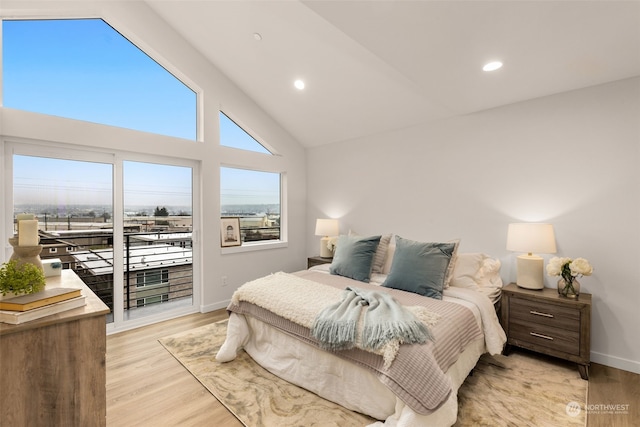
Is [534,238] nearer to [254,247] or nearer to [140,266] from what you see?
[254,247]

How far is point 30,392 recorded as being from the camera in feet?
3.74

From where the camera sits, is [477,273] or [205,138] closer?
[477,273]

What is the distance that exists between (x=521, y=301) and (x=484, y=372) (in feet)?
2.26

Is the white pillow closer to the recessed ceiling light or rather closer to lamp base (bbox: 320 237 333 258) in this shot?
the recessed ceiling light

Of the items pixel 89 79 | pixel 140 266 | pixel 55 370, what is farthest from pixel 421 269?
pixel 89 79

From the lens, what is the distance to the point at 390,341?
167 centimetres

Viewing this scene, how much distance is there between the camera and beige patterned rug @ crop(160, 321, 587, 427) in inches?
72.9

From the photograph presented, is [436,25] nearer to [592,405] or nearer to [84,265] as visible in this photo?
[592,405]

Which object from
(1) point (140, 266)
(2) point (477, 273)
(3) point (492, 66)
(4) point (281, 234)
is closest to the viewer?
(3) point (492, 66)

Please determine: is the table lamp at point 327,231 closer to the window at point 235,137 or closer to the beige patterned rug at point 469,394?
the window at point 235,137

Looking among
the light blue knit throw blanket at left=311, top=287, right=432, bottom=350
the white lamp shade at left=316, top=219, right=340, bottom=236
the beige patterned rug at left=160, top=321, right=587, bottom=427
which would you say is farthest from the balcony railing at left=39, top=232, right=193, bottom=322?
the light blue knit throw blanket at left=311, top=287, right=432, bottom=350

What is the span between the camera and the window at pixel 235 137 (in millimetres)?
4039

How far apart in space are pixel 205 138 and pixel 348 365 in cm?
312

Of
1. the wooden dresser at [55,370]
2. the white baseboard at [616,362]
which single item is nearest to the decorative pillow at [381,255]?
the white baseboard at [616,362]
